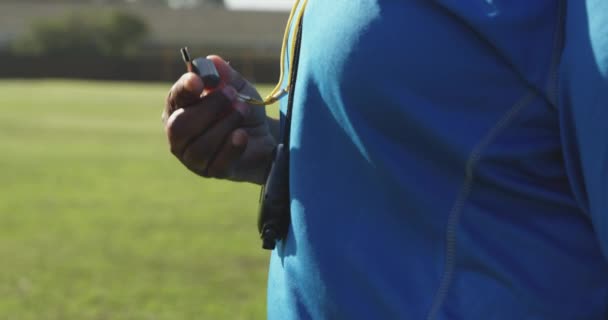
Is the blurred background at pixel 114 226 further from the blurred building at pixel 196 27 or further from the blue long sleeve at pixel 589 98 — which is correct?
the blurred building at pixel 196 27

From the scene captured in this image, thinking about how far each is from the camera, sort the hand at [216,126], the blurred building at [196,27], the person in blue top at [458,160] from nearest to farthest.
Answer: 1. the person in blue top at [458,160]
2. the hand at [216,126]
3. the blurred building at [196,27]

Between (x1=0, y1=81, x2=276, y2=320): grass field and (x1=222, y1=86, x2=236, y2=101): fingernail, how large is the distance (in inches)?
159

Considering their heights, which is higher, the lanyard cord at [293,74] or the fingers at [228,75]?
the lanyard cord at [293,74]

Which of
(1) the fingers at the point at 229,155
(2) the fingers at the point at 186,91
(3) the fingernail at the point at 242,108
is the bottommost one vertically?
(1) the fingers at the point at 229,155

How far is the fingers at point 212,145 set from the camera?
1882 mm

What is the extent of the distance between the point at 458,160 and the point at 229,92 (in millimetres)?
557

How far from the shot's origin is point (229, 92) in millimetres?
1904

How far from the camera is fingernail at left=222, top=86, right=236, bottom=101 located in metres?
1.89

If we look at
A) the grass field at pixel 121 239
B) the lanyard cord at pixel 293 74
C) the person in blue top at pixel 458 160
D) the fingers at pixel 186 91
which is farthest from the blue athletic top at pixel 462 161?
the grass field at pixel 121 239

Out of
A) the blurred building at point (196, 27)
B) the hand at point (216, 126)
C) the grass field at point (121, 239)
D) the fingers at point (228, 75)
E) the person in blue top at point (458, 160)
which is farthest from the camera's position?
the blurred building at point (196, 27)

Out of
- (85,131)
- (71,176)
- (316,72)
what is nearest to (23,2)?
(85,131)

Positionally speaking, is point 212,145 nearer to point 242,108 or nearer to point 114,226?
point 242,108

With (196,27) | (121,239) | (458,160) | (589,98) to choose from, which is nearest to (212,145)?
(458,160)

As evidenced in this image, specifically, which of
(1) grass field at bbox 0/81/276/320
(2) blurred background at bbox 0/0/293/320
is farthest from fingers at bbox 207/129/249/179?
(1) grass field at bbox 0/81/276/320
